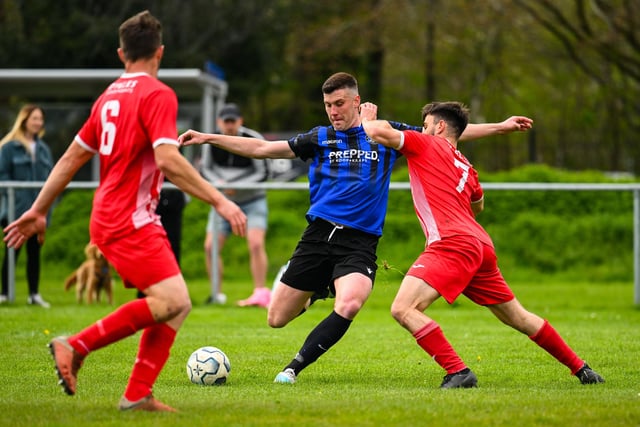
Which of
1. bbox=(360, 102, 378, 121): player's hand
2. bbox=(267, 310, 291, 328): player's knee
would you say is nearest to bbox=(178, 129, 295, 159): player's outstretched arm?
bbox=(360, 102, 378, 121): player's hand

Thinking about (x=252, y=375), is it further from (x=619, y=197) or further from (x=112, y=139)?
(x=619, y=197)

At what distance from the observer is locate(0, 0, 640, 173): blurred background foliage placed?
2727 centimetres

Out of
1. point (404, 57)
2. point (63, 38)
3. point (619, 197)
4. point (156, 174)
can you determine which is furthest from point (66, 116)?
point (404, 57)

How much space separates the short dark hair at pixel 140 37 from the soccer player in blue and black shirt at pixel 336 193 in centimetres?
184

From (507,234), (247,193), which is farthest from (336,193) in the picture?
(507,234)

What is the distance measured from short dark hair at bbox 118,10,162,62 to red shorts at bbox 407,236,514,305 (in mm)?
2400

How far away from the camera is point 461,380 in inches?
282

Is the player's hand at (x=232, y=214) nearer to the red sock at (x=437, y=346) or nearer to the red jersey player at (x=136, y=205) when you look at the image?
the red jersey player at (x=136, y=205)

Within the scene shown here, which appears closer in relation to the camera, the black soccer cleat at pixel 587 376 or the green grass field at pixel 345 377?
the green grass field at pixel 345 377

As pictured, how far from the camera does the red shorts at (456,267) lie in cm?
718

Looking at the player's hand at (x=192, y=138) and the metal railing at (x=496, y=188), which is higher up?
the player's hand at (x=192, y=138)

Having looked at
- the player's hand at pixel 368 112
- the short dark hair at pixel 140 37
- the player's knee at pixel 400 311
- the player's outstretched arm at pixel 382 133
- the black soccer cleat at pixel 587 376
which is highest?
the short dark hair at pixel 140 37

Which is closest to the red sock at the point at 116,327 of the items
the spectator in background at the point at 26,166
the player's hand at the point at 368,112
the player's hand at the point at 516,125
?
the player's hand at the point at 368,112

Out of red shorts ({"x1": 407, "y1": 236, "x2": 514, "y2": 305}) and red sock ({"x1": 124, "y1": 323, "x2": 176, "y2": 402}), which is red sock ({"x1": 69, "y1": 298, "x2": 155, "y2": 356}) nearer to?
red sock ({"x1": 124, "y1": 323, "x2": 176, "y2": 402})
